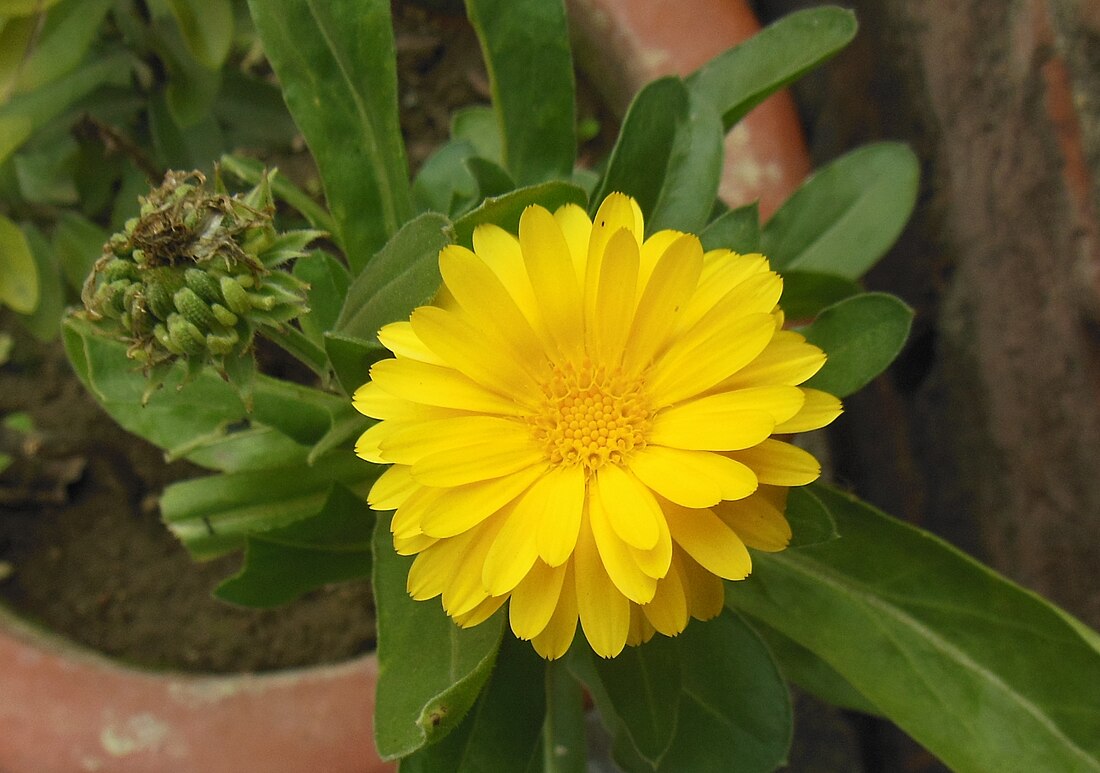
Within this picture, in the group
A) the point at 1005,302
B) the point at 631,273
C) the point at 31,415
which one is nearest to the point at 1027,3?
the point at 1005,302

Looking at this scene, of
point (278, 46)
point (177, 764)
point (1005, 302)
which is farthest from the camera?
point (1005, 302)

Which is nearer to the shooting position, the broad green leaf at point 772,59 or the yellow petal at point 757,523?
the yellow petal at point 757,523

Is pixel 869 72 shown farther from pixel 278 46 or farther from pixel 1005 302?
pixel 278 46

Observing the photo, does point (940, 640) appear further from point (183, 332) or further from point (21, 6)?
point (21, 6)

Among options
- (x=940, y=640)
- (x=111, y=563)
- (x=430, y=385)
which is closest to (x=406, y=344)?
(x=430, y=385)

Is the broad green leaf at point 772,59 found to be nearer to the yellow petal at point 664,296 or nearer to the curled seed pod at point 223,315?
the yellow petal at point 664,296

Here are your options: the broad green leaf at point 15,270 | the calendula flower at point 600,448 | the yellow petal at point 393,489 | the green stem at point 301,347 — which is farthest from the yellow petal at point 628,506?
the broad green leaf at point 15,270

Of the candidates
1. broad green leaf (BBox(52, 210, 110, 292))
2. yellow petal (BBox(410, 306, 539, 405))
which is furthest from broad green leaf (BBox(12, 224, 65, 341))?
yellow petal (BBox(410, 306, 539, 405))
